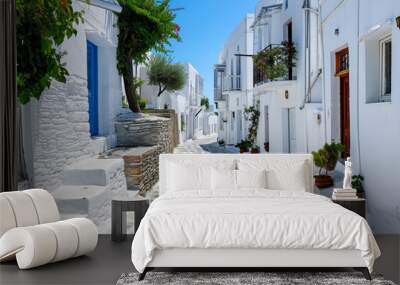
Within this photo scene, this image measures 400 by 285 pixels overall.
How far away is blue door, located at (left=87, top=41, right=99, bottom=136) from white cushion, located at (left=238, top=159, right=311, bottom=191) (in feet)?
8.37

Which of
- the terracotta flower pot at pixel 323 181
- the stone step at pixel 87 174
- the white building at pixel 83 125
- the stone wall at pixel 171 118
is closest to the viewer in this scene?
the white building at pixel 83 125

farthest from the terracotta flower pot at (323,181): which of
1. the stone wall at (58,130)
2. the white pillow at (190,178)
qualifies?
the stone wall at (58,130)

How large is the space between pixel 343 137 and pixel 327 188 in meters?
0.73

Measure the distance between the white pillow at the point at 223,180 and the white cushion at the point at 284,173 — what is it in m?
0.24

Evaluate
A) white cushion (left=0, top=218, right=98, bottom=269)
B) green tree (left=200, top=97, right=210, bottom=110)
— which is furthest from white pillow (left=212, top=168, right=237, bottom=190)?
green tree (left=200, top=97, right=210, bottom=110)

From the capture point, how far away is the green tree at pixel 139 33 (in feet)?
23.4

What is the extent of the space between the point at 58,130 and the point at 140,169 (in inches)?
43.4

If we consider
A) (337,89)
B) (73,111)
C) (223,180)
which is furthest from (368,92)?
(73,111)

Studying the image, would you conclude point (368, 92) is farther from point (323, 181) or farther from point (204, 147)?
point (204, 147)

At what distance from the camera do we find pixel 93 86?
7352mm

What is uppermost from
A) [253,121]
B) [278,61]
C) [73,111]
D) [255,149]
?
[278,61]

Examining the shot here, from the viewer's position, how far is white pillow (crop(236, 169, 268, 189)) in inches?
199

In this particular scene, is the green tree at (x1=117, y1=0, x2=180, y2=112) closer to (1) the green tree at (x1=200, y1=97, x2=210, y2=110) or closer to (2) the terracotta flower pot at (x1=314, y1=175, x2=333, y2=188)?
(1) the green tree at (x1=200, y1=97, x2=210, y2=110)

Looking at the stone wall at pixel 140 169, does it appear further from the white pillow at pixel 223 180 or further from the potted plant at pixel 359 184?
the potted plant at pixel 359 184
